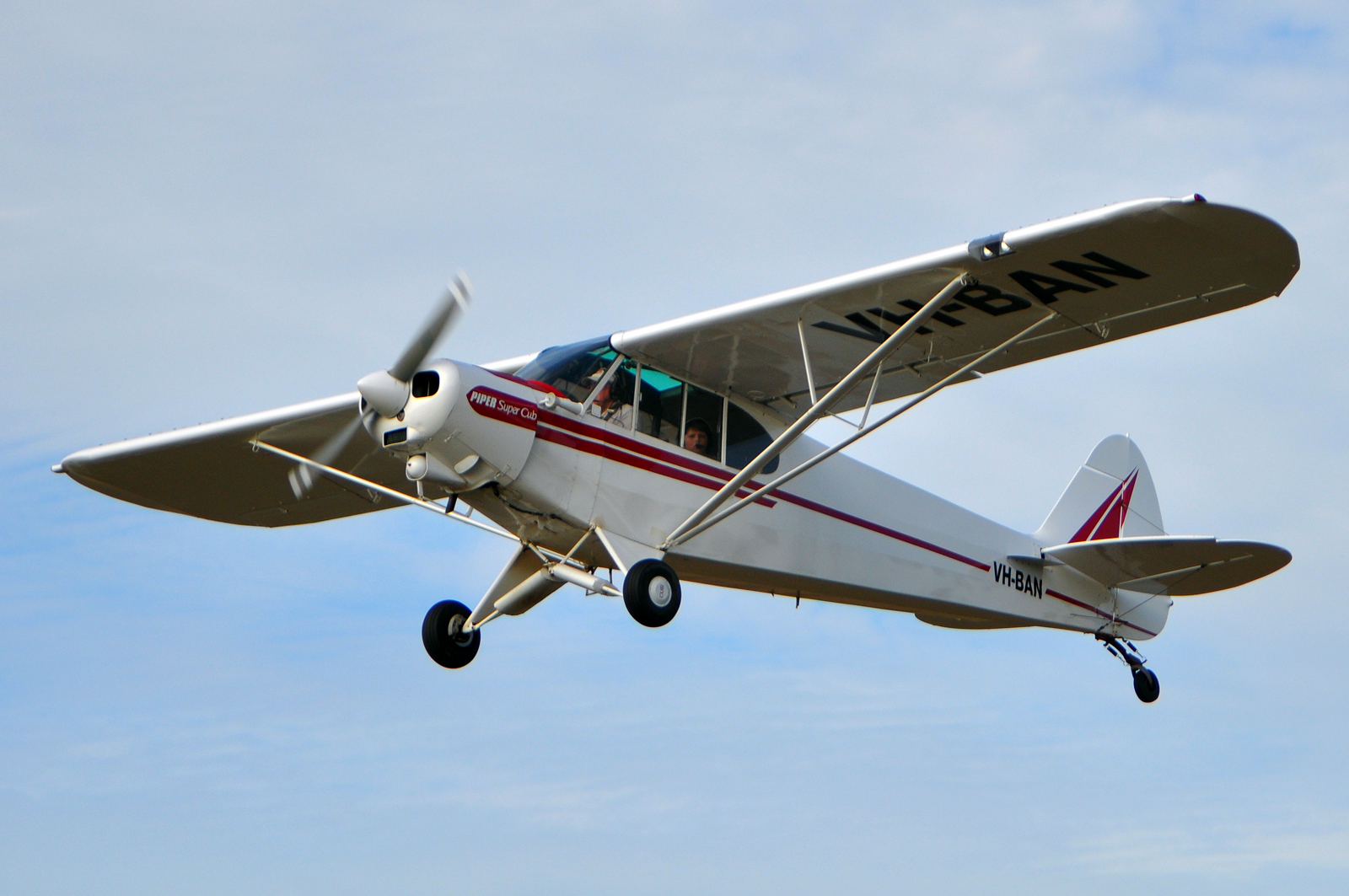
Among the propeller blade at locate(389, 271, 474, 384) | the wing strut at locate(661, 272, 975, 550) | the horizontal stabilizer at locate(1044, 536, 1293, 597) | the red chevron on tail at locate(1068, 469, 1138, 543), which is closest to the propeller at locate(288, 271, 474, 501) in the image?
the propeller blade at locate(389, 271, 474, 384)

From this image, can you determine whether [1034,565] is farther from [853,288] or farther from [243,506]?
[243,506]

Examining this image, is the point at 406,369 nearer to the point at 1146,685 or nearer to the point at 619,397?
the point at 619,397

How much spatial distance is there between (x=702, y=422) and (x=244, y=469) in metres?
4.55

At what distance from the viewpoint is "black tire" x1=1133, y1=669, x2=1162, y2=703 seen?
1397 centimetres

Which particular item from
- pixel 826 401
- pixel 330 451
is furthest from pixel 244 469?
pixel 826 401

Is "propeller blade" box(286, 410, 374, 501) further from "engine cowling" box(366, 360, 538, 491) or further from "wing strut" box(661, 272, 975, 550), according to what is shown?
"wing strut" box(661, 272, 975, 550)

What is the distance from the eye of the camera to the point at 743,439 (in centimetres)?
1127

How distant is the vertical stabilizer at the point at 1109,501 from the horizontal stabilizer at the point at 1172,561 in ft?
2.58

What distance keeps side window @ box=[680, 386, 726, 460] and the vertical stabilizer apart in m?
4.87

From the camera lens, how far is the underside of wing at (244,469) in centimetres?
1229

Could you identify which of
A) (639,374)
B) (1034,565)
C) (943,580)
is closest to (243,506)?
(639,374)

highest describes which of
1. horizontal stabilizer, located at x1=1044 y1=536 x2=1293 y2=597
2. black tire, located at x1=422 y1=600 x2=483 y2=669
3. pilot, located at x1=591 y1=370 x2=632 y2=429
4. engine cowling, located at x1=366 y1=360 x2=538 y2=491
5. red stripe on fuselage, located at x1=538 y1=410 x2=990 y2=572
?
horizontal stabilizer, located at x1=1044 y1=536 x2=1293 y2=597

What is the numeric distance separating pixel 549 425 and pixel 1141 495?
8.50 meters

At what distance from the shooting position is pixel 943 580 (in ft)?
41.4
